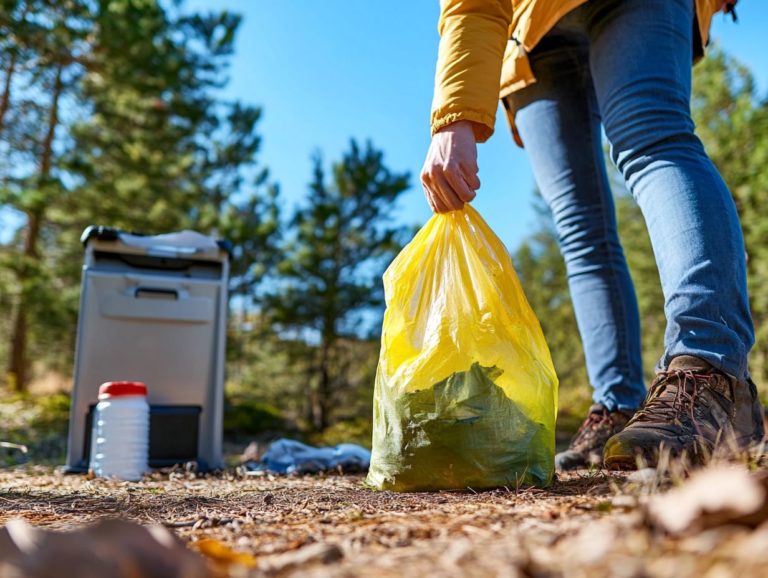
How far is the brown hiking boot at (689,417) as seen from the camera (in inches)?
49.8

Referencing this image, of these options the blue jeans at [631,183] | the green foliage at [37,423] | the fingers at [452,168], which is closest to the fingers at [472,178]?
the fingers at [452,168]

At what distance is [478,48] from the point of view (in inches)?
62.7

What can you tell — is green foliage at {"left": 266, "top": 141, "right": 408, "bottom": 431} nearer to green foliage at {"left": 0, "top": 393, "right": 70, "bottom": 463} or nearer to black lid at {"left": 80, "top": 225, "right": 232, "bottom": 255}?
green foliage at {"left": 0, "top": 393, "right": 70, "bottom": 463}

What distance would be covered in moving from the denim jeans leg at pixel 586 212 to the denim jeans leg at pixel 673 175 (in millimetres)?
260

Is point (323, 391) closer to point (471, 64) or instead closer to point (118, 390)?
point (118, 390)

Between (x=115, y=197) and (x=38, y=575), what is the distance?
1000 centimetres

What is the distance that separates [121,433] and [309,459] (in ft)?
2.41

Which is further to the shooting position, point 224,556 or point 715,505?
point 224,556

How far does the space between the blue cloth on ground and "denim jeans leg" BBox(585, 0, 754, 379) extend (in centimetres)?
152

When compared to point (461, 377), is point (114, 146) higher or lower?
higher

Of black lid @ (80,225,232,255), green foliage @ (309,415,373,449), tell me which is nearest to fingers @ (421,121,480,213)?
black lid @ (80,225,232,255)

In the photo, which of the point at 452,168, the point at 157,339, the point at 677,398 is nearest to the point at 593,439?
the point at 677,398

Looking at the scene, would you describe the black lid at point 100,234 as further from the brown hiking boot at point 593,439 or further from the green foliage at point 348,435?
the green foliage at point 348,435

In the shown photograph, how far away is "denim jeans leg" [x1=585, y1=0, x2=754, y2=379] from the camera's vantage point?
1396 mm
